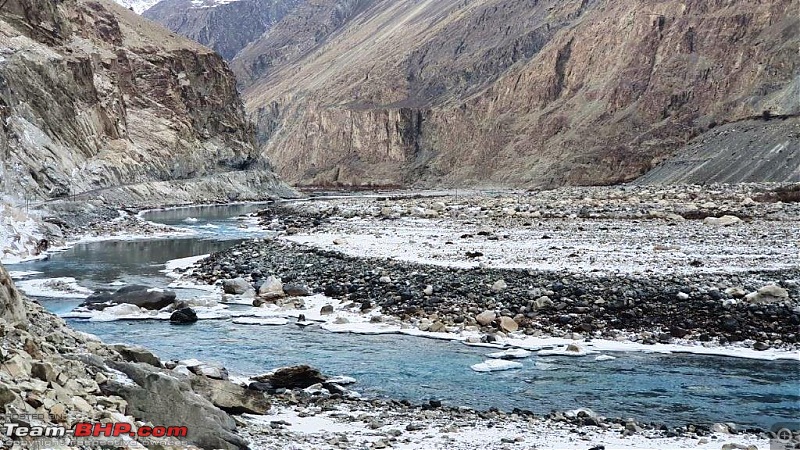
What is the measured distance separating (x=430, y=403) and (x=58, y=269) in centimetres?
1999

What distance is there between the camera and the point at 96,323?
59.4 feet

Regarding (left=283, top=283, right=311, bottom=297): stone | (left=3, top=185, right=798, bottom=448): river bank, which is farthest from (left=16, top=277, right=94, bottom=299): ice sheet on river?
(left=283, top=283, right=311, bottom=297): stone

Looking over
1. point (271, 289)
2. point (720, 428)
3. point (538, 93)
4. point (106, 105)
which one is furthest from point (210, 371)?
point (538, 93)

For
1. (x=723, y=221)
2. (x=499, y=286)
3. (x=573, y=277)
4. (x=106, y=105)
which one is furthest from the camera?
(x=106, y=105)

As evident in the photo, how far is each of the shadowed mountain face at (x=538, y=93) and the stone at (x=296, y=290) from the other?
204 feet

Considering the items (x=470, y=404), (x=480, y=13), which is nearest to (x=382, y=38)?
(x=480, y=13)

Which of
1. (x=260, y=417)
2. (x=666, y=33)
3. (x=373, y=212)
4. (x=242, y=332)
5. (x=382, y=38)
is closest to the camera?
(x=260, y=417)

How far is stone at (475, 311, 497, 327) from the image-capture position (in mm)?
16812

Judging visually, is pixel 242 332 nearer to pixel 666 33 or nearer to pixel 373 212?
pixel 373 212

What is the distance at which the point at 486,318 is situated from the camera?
16891 mm

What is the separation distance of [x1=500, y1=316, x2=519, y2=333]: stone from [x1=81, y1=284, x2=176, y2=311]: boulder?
8722mm

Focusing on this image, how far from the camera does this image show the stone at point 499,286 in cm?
1894

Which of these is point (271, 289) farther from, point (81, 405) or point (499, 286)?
point (81, 405)

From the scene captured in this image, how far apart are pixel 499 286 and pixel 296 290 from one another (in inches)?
221
